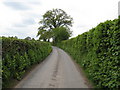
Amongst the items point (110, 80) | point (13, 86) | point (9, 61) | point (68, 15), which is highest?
point (68, 15)

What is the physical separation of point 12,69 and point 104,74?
4150 mm

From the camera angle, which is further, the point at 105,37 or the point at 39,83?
the point at 39,83

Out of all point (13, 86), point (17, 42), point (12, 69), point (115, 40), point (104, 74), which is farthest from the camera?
point (17, 42)

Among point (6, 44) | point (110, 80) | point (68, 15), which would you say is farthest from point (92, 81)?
point (68, 15)

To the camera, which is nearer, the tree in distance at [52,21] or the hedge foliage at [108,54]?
the hedge foliage at [108,54]

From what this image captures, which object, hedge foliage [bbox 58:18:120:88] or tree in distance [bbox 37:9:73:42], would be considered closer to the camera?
hedge foliage [bbox 58:18:120:88]

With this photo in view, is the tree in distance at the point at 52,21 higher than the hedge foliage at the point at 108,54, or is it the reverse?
the tree in distance at the point at 52,21

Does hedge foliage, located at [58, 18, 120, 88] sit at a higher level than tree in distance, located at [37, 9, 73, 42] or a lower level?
lower

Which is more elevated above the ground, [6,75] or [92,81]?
[6,75]

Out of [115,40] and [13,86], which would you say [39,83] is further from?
[115,40]

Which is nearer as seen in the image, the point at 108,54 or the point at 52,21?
the point at 108,54

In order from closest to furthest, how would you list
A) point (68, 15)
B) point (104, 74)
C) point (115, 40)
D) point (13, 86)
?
1. point (115, 40)
2. point (104, 74)
3. point (13, 86)
4. point (68, 15)

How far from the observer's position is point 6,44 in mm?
6578

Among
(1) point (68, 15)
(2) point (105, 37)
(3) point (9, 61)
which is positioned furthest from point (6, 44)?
(1) point (68, 15)
